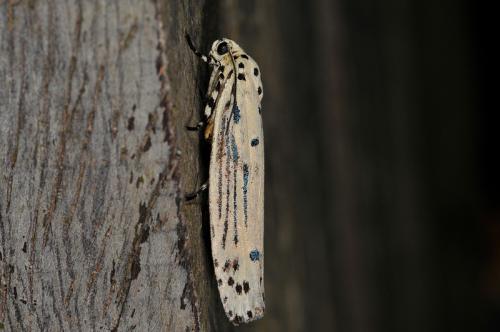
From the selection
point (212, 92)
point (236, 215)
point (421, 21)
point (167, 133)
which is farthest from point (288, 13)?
point (421, 21)

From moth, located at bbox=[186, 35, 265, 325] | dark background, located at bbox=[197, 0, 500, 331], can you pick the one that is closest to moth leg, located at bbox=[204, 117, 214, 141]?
moth, located at bbox=[186, 35, 265, 325]

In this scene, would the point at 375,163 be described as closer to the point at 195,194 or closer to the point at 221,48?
the point at 221,48

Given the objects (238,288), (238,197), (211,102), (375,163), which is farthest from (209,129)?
(375,163)

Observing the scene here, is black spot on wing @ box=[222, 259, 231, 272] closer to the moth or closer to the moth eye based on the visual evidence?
the moth

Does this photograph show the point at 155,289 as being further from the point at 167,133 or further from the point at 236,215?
the point at 236,215

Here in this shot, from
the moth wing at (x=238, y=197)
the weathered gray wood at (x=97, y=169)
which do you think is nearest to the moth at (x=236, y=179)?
the moth wing at (x=238, y=197)

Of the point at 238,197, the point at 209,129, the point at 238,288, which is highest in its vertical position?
the point at 209,129

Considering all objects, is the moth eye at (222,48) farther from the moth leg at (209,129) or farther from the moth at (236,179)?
the moth leg at (209,129)
